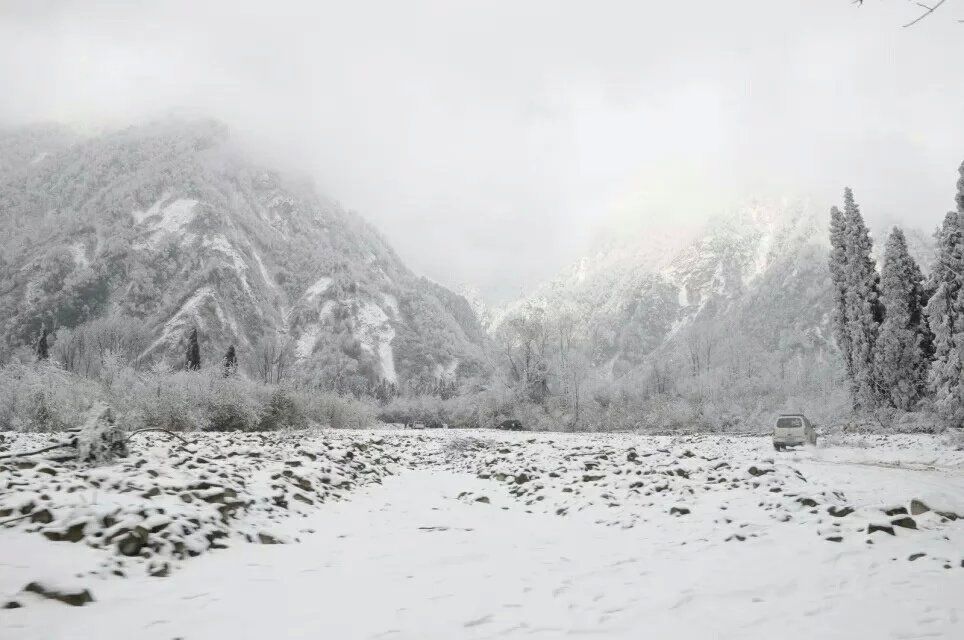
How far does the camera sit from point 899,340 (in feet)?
118

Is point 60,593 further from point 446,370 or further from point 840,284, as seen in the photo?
point 446,370

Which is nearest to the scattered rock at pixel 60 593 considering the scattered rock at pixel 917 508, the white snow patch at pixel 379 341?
the scattered rock at pixel 917 508

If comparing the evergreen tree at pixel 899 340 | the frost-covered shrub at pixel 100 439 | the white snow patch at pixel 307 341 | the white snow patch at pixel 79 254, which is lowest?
the frost-covered shrub at pixel 100 439

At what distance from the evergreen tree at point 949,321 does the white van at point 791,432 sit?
30.3 ft

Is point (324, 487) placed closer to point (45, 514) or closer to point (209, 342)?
point (45, 514)

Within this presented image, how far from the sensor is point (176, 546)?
5879 millimetres

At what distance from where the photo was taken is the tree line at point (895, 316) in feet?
92.8

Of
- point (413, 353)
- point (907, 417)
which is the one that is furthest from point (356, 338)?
point (907, 417)

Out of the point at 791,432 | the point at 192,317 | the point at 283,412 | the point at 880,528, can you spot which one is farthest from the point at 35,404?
the point at 192,317

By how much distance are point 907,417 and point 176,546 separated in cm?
4187

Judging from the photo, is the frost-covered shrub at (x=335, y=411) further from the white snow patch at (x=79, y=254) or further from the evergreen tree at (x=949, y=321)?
the white snow patch at (x=79, y=254)

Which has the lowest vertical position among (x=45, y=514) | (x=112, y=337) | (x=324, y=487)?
(x=324, y=487)

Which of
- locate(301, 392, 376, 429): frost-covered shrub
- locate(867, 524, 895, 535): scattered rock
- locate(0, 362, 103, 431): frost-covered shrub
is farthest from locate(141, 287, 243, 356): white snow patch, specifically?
locate(867, 524, 895, 535): scattered rock

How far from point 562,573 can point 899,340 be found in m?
42.2
